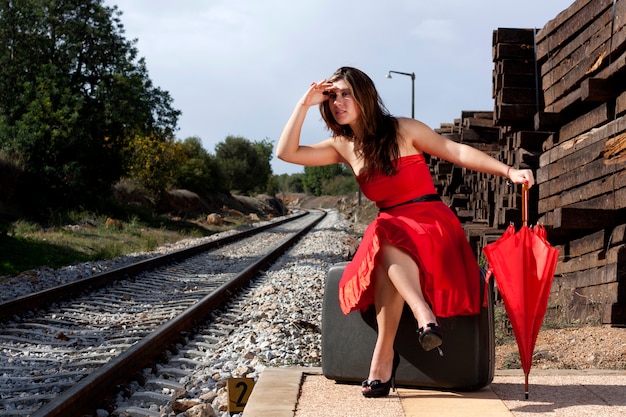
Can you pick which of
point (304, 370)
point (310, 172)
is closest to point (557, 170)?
point (304, 370)

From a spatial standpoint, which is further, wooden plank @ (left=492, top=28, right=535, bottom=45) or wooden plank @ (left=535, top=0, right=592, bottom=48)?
wooden plank @ (left=492, top=28, right=535, bottom=45)

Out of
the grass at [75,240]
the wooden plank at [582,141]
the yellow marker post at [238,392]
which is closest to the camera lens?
the yellow marker post at [238,392]

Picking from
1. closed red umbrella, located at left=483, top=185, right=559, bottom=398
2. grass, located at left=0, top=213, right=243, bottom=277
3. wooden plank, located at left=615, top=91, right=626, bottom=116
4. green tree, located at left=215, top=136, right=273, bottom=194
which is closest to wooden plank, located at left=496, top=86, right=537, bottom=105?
wooden plank, located at left=615, top=91, right=626, bottom=116

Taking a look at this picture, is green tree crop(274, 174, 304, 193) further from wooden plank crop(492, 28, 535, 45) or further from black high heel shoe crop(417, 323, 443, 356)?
black high heel shoe crop(417, 323, 443, 356)

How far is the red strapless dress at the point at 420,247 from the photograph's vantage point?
365cm

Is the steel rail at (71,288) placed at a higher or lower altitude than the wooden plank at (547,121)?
lower

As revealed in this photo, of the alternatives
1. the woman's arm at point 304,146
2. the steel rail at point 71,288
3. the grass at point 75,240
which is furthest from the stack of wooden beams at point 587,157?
the grass at point 75,240

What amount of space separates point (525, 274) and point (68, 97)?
2370 centimetres

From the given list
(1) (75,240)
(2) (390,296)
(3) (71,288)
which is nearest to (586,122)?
(2) (390,296)

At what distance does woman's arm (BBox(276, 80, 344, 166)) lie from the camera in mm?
4004

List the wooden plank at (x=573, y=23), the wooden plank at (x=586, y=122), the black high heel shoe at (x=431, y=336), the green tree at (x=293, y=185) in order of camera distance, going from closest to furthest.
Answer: the black high heel shoe at (x=431, y=336)
the wooden plank at (x=586, y=122)
the wooden plank at (x=573, y=23)
the green tree at (x=293, y=185)

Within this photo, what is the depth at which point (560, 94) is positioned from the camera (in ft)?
26.7

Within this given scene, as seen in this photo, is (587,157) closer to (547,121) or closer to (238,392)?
(547,121)

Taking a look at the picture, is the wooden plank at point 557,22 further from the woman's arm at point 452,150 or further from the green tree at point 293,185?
the green tree at point 293,185
